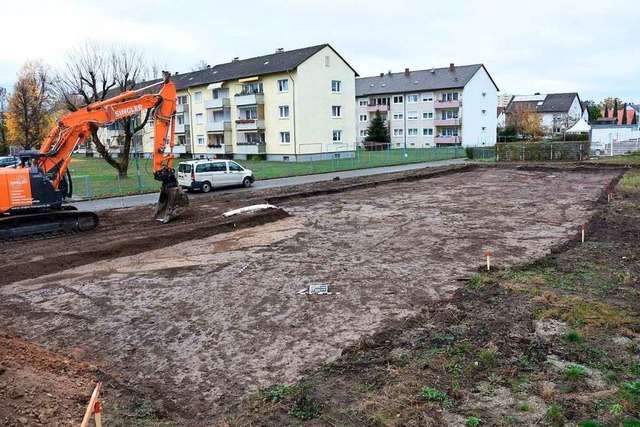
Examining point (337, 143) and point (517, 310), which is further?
point (337, 143)

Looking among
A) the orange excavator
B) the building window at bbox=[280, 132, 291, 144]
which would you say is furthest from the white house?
the orange excavator

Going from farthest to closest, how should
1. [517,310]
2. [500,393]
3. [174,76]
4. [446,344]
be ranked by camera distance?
[174,76]
[517,310]
[446,344]
[500,393]

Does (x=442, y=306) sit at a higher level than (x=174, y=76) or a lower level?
lower

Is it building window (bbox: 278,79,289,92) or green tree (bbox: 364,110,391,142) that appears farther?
green tree (bbox: 364,110,391,142)

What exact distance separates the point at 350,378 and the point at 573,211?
15.9m

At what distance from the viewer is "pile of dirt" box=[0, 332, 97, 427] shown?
497 centimetres

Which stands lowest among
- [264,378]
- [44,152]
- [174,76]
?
[264,378]

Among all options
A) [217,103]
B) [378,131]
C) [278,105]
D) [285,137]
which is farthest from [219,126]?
[378,131]

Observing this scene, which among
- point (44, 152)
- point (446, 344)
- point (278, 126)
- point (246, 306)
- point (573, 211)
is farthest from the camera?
point (278, 126)

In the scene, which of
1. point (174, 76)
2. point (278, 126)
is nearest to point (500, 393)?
point (278, 126)

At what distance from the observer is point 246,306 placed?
31.3ft

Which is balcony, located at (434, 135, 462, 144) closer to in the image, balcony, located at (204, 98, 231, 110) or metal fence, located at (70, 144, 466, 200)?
metal fence, located at (70, 144, 466, 200)

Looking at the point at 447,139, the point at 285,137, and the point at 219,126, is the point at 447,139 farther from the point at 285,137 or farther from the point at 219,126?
the point at 219,126

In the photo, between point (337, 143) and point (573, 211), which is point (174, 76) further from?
point (573, 211)
